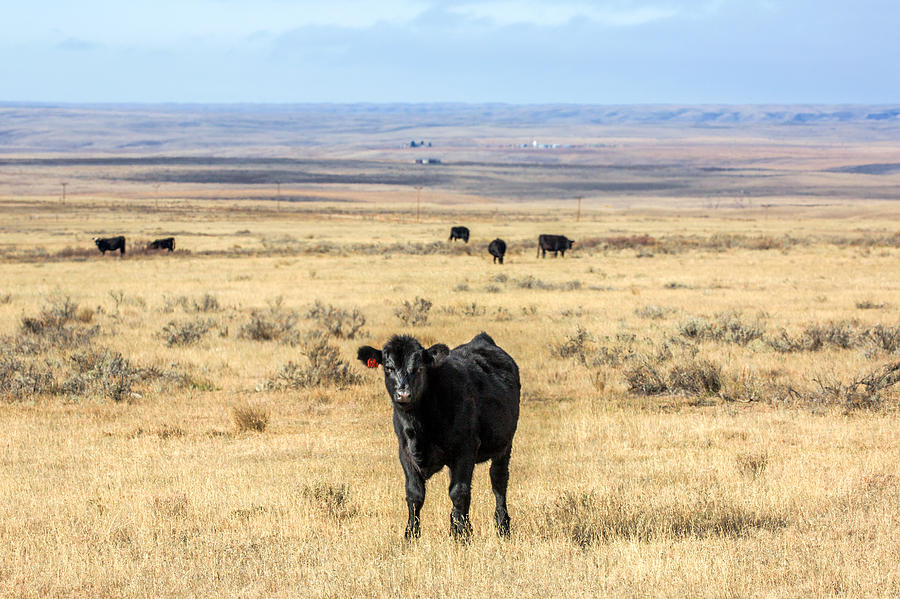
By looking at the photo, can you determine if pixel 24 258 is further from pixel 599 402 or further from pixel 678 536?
pixel 678 536

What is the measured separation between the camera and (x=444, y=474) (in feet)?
31.0

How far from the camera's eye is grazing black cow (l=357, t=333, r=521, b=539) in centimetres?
637

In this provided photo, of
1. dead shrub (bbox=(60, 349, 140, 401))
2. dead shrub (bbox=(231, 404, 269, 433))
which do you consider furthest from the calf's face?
dead shrub (bbox=(60, 349, 140, 401))

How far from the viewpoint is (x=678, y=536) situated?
676 cm

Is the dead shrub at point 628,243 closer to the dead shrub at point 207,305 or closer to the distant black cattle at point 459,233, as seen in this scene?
the distant black cattle at point 459,233

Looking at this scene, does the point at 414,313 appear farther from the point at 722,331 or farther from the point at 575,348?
the point at 722,331

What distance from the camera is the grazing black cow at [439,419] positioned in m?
6.37

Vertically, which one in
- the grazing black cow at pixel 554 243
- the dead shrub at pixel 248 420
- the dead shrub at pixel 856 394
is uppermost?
the dead shrub at pixel 856 394

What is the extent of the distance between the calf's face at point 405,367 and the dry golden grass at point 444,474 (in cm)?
105

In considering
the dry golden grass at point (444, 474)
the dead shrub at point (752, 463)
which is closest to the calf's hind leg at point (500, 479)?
the dry golden grass at point (444, 474)

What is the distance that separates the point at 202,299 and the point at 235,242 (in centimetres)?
3010

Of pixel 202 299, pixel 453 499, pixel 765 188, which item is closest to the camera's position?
pixel 453 499

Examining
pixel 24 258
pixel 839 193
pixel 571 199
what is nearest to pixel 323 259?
pixel 24 258

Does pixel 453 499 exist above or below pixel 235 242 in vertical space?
above
